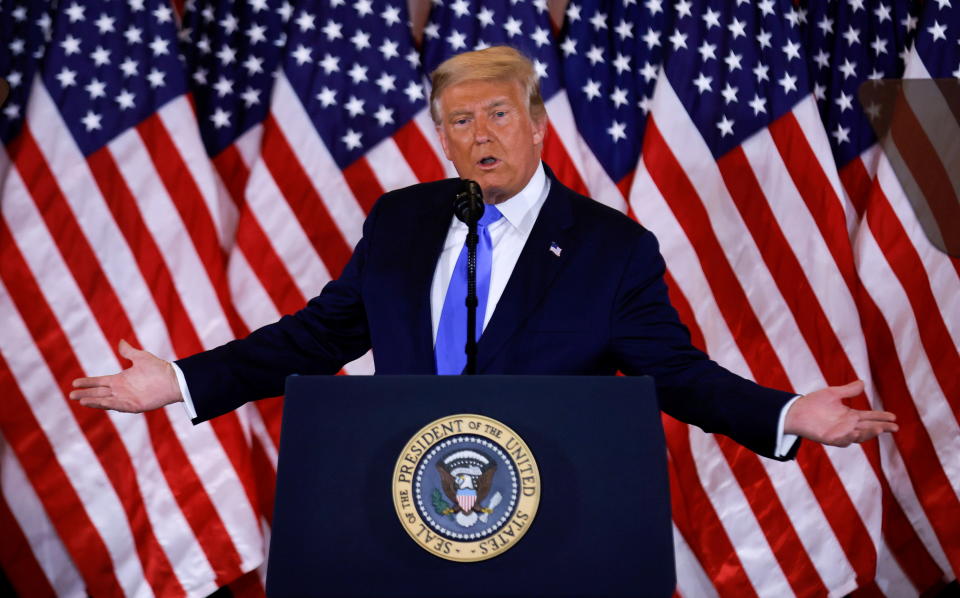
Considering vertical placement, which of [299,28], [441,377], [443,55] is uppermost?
[299,28]

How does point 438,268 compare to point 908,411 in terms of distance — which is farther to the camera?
point 908,411

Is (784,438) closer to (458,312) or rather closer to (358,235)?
(458,312)

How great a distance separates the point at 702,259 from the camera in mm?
3471

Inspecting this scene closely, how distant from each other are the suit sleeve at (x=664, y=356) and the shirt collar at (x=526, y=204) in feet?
0.80

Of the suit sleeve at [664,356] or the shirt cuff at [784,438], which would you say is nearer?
the shirt cuff at [784,438]

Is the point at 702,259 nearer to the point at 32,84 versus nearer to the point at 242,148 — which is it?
the point at 242,148

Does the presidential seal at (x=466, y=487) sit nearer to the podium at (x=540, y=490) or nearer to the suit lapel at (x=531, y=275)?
the podium at (x=540, y=490)

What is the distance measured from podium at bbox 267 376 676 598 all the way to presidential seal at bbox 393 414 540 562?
0.5 inches

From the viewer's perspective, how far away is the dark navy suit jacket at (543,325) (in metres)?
1.81

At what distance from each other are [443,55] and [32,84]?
4.76ft

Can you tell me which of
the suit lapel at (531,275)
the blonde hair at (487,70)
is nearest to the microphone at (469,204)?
the suit lapel at (531,275)

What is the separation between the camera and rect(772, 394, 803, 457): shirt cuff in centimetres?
164

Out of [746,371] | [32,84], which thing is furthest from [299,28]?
[746,371]

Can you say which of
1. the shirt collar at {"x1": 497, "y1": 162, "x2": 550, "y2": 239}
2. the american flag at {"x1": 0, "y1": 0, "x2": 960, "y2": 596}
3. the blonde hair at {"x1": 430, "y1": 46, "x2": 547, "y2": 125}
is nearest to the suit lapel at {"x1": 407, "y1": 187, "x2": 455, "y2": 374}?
the shirt collar at {"x1": 497, "y1": 162, "x2": 550, "y2": 239}
